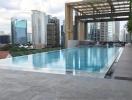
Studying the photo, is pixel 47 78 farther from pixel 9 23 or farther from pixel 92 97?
pixel 9 23

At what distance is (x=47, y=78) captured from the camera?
4.85m

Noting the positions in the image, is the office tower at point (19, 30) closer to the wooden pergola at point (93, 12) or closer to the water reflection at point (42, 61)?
the wooden pergola at point (93, 12)

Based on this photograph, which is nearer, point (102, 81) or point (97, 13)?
point (102, 81)

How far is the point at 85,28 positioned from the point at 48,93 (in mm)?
29142

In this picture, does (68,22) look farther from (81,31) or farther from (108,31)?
(108,31)

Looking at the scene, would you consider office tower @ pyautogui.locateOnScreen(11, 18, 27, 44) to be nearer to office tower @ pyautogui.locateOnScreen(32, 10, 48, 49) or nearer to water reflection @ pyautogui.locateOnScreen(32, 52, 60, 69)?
office tower @ pyautogui.locateOnScreen(32, 10, 48, 49)

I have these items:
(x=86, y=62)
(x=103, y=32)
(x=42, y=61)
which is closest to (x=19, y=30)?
(x=103, y=32)

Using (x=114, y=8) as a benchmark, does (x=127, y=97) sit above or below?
below

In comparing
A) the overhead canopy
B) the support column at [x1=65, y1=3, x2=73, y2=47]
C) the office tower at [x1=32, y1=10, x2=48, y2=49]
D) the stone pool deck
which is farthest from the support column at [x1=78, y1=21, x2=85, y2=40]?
the stone pool deck

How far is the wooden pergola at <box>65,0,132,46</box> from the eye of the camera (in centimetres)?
2259

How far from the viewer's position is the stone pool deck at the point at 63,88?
341cm

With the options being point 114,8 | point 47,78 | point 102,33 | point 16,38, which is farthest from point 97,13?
point 47,78

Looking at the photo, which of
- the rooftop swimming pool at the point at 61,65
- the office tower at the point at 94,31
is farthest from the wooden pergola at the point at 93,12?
the rooftop swimming pool at the point at 61,65

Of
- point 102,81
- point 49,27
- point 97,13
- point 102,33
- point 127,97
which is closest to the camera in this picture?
point 127,97
